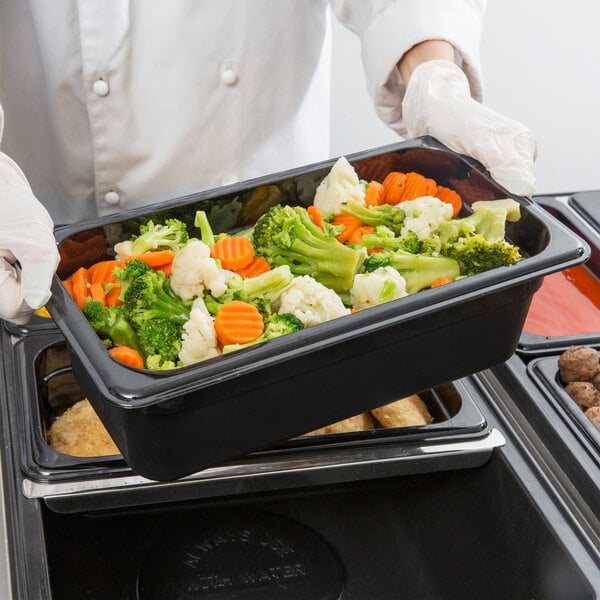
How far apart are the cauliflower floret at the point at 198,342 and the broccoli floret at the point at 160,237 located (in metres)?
0.18

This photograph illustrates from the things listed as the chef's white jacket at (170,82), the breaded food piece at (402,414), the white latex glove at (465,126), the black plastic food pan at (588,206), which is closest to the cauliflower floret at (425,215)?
the white latex glove at (465,126)

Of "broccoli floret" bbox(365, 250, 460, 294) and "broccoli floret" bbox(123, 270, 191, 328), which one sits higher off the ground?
"broccoli floret" bbox(365, 250, 460, 294)

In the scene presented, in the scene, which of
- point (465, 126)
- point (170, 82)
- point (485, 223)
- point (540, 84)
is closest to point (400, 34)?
point (465, 126)

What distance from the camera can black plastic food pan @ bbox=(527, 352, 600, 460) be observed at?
1.23m

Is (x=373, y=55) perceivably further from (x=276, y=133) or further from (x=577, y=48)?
(x=577, y=48)

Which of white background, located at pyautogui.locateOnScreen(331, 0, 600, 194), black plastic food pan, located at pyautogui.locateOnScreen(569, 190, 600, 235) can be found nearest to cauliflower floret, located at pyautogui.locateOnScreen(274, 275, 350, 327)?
black plastic food pan, located at pyautogui.locateOnScreen(569, 190, 600, 235)

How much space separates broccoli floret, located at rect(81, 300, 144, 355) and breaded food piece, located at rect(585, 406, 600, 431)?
0.73 m

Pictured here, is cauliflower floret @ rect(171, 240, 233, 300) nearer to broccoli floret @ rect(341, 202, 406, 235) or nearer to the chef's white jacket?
broccoli floret @ rect(341, 202, 406, 235)

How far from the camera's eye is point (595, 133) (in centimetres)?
369

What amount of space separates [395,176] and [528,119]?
254 cm

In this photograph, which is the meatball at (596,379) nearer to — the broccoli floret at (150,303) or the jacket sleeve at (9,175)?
the broccoli floret at (150,303)

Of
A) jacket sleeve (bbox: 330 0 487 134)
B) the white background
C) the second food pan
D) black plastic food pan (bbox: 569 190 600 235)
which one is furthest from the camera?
the white background

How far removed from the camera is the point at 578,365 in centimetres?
135

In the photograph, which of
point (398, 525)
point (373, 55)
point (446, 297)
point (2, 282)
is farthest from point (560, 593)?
point (373, 55)
